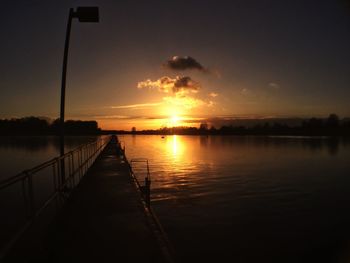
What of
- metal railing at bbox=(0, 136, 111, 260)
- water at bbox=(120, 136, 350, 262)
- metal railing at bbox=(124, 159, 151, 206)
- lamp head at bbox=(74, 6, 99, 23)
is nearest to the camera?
metal railing at bbox=(0, 136, 111, 260)

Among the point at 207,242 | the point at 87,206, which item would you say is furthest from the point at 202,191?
the point at 87,206

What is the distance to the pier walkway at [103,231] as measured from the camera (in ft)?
17.3

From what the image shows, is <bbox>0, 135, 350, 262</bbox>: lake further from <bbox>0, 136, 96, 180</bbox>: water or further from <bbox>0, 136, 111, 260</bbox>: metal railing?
<bbox>0, 136, 96, 180</bbox>: water

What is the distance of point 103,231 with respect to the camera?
6480 millimetres

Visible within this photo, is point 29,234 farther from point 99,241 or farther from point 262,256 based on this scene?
point 262,256

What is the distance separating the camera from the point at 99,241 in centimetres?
592

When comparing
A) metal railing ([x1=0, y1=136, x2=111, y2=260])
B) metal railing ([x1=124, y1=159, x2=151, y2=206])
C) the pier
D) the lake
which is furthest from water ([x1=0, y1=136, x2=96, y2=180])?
the pier

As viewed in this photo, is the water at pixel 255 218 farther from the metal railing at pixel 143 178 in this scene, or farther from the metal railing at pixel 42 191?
the metal railing at pixel 42 191

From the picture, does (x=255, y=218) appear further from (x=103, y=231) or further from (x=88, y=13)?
(x=88, y=13)

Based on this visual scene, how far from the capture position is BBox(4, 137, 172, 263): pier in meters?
5.25

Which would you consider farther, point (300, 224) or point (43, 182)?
point (43, 182)

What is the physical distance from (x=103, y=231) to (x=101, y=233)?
12cm

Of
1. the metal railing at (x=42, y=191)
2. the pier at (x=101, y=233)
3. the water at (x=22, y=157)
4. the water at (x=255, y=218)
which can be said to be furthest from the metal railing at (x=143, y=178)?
the water at (x=22, y=157)

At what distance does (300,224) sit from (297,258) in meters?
4.39
